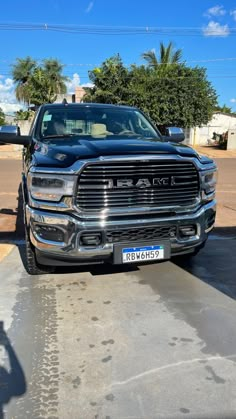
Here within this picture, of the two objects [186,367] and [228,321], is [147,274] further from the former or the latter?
[186,367]

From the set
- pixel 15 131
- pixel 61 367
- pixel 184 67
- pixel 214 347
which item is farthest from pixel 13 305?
pixel 184 67

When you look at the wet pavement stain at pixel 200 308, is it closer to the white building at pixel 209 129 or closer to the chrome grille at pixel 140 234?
the chrome grille at pixel 140 234

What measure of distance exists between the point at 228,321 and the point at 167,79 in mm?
31005

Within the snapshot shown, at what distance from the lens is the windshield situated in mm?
5320

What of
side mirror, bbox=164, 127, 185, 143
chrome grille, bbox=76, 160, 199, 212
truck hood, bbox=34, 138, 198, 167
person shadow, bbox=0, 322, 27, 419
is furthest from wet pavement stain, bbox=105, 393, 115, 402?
side mirror, bbox=164, 127, 185, 143

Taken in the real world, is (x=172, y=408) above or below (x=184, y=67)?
below

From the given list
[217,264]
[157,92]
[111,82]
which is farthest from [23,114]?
[217,264]

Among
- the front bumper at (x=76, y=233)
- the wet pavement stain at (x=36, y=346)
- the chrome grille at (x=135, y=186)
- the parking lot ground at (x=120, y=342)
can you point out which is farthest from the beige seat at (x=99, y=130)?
the wet pavement stain at (x=36, y=346)

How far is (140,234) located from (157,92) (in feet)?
97.3

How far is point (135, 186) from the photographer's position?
13.5 ft

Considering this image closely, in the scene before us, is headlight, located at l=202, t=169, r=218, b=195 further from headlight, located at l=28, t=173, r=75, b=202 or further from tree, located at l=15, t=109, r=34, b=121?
tree, located at l=15, t=109, r=34, b=121

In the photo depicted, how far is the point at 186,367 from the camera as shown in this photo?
3.09 m

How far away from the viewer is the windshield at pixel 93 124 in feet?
17.5

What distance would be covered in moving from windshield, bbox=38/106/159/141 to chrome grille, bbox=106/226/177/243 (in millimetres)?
1436
